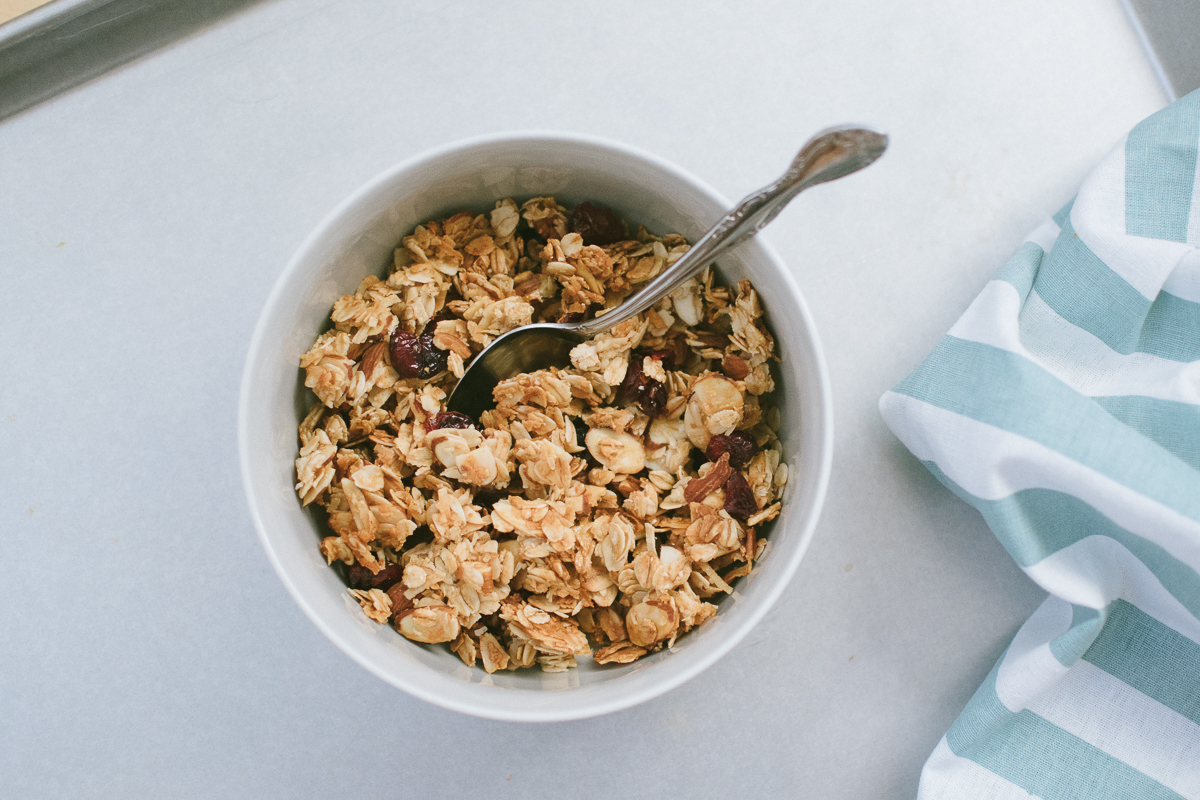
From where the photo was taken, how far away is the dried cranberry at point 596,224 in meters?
0.63

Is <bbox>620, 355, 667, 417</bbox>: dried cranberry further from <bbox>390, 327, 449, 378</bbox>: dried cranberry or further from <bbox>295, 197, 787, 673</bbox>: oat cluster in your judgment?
<bbox>390, 327, 449, 378</bbox>: dried cranberry

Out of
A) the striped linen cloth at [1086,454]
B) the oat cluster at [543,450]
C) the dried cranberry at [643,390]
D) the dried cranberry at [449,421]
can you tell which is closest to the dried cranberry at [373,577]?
the oat cluster at [543,450]

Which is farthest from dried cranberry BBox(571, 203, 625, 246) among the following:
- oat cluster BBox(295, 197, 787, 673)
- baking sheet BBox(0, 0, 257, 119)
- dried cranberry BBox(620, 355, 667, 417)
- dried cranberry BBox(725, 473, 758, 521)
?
baking sheet BBox(0, 0, 257, 119)

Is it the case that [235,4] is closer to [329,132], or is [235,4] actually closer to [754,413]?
[329,132]

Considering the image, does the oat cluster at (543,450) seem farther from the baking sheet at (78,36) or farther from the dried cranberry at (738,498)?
the baking sheet at (78,36)

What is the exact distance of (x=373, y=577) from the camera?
0.60 metres

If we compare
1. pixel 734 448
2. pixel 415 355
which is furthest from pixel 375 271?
pixel 734 448

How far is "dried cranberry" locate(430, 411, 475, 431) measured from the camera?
1.98 ft

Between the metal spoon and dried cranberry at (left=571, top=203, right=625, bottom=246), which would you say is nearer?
the metal spoon

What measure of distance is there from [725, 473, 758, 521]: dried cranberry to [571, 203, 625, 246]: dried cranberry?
0.72 feet

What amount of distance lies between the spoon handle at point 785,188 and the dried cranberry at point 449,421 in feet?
0.56

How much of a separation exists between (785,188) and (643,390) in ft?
0.65

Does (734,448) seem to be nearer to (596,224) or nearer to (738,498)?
(738,498)

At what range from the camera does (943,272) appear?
747 millimetres
